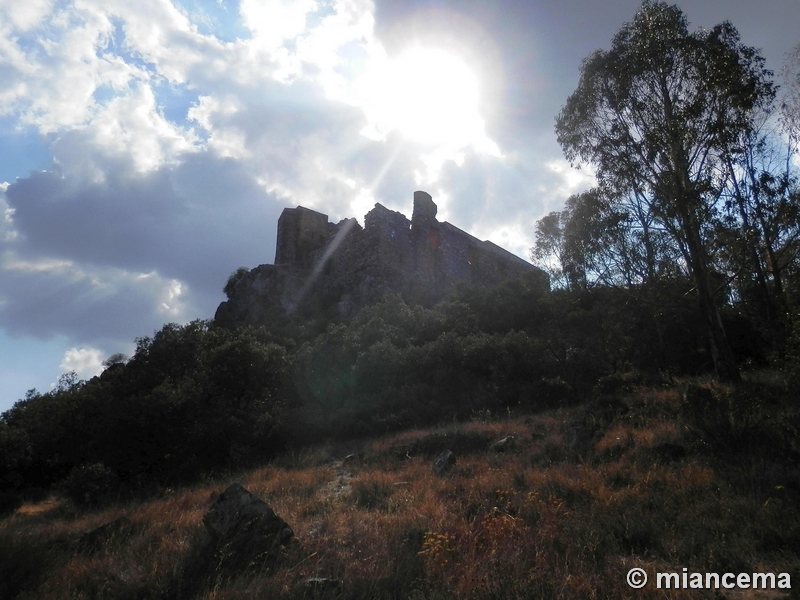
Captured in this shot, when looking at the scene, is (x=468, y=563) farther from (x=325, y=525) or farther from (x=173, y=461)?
(x=173, y=461)

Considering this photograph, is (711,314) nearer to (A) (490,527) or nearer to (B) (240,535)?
(A) (490,527)

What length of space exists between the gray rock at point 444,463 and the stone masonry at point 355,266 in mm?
14382

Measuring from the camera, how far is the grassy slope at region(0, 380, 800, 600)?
5000mm

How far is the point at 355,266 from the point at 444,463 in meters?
17.2

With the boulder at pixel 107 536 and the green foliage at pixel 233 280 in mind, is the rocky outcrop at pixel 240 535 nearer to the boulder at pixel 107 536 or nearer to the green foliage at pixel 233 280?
the boulder at pixel 107 536

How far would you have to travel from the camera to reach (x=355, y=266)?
25812 mm

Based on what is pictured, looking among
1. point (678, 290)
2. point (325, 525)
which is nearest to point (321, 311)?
point (678, 290)

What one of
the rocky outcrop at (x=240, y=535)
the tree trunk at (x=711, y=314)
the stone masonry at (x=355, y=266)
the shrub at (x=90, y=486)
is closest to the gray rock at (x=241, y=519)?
the rocky outcrop at (x=240, y=535)

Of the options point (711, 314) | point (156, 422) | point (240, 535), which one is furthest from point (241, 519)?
point (711, 314)

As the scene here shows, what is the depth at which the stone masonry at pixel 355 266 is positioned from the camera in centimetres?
2502

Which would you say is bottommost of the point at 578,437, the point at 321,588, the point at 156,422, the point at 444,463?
the point at 321,588

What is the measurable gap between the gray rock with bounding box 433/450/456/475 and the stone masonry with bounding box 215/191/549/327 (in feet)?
47.2

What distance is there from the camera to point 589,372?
16156mm

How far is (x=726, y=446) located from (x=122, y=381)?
50.1 ft
